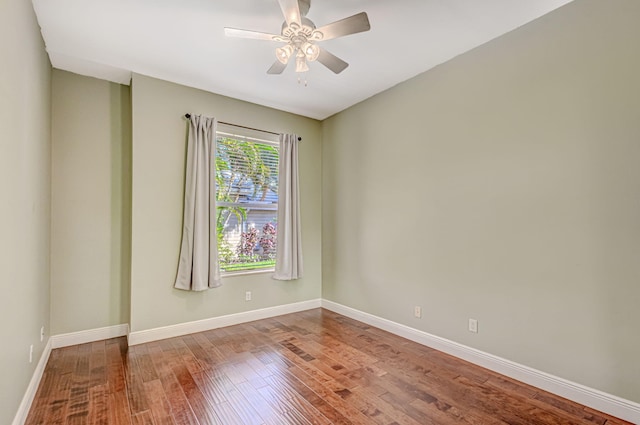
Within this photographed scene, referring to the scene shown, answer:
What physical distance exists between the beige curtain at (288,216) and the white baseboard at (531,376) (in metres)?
1.39

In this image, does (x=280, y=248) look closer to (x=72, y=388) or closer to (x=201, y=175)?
(x=201, y=175)

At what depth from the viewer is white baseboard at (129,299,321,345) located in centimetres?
332

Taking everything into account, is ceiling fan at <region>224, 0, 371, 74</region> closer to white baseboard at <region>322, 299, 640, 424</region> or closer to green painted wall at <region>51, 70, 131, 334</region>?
green painted wall at <region>51, 70, 131, 334</region>

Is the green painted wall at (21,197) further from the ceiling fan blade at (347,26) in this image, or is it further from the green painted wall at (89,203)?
the ceiling fan blade at (347,26)

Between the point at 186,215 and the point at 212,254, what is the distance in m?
0.53

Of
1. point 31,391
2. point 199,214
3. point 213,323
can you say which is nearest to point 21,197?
point 31,391

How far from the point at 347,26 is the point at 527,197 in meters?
1.88

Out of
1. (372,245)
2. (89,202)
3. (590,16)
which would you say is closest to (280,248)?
(372,245)

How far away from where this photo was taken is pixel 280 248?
430 cm

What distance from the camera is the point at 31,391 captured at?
2242 mm

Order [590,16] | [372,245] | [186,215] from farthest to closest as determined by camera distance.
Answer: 1. [372,245]
2. [186,215]
3. [590,16]

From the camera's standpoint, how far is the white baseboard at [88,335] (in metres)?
3.19

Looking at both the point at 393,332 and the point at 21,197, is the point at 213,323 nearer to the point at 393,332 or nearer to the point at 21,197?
the point at 393,332

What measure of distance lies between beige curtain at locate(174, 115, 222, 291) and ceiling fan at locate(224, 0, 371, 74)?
1550mm
